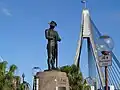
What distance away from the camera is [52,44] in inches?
717

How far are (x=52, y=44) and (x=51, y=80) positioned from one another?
1.76m

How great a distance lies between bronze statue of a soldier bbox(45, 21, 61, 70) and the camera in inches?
712

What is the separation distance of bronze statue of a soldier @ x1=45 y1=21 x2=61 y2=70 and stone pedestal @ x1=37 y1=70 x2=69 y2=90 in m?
0.61

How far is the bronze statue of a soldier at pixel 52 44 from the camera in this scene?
18.1 meters

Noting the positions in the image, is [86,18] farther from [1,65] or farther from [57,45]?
[57,45]

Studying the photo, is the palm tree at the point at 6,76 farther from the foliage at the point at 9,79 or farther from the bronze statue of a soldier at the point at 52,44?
the bronze statue of a soldier at the point at 52,44

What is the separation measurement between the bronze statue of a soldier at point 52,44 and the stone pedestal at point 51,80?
61 cm

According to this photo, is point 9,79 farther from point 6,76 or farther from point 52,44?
point 52,44

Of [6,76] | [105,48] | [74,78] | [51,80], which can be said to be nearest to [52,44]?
[51,80]

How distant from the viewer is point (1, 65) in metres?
41.4

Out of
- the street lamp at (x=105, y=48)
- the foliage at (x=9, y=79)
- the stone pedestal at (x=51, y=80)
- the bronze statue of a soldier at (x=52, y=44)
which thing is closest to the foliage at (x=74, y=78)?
the foliage at (x=9, y=79)

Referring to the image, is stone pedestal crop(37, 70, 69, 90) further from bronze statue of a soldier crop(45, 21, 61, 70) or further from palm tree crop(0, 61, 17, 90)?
palm tree crop(0, 61, 17, 90)

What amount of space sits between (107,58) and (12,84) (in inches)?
1129

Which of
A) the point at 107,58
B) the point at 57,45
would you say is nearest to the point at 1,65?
the point at 57,45
